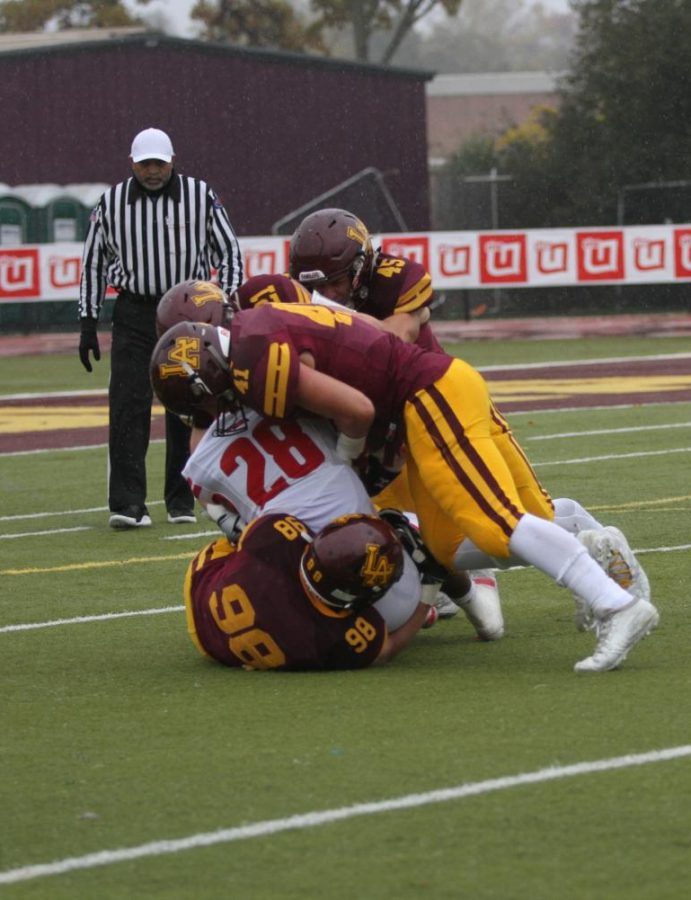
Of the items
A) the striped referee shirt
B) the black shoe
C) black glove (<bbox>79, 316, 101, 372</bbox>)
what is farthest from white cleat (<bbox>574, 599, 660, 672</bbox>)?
black glove (<bbox>79, 316, 101, 372</bbox>)

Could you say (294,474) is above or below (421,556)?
above

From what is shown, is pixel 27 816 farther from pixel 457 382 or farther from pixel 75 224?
pixel 75 224

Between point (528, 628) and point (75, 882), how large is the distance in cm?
299


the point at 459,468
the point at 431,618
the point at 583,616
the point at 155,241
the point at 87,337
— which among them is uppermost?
the point at 155,241

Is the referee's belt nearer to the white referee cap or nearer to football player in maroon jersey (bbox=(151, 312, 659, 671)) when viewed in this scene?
the white referee cap

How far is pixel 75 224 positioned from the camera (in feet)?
103

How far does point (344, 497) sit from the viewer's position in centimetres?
621

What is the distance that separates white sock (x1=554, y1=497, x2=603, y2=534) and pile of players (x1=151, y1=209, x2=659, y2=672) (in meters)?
0.01

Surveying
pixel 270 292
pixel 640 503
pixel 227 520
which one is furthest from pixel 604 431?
pixel 227 520

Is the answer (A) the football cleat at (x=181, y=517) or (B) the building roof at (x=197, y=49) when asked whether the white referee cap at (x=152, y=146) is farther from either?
(B) the building roof at (x=197, y=49)

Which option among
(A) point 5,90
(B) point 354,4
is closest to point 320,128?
(A) point 5,90

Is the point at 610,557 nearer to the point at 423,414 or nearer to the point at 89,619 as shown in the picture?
the point at 423,414

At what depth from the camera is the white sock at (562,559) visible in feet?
18.7

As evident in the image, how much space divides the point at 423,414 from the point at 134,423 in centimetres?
434
